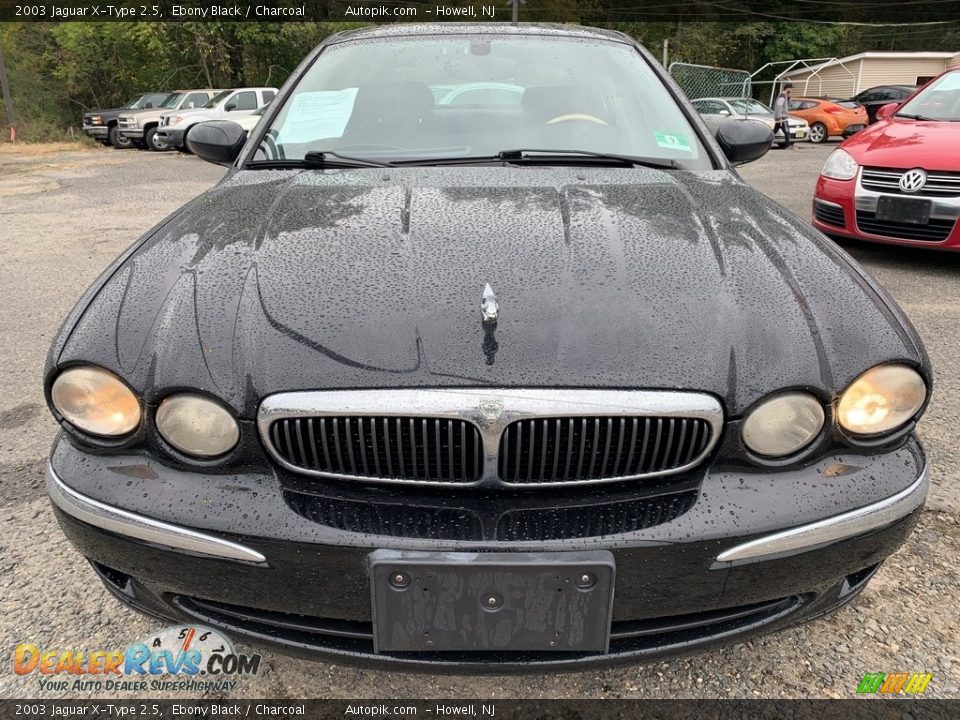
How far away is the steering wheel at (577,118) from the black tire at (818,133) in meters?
18.7

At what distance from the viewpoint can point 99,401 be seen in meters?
1.37

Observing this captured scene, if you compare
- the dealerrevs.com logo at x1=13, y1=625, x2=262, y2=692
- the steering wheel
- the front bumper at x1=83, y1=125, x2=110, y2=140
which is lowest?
the dealerrevs.com logo at x1=13, y1=625, x2=262, y2=692

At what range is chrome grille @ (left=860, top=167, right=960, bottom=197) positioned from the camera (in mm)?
4418

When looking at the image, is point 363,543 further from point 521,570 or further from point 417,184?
point 417,184

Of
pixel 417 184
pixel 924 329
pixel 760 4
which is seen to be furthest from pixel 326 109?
pixel 760 4

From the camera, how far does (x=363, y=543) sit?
1.24 meters

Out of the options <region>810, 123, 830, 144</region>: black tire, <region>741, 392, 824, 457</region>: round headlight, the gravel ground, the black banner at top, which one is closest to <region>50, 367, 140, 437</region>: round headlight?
the gravel ground

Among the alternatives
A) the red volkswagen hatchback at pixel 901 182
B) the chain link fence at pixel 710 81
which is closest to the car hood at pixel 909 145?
the red volkswagen hatchback at pixel 901 182

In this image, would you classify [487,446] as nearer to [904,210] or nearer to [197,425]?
[197,425]

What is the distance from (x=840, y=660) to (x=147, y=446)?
1668 mm

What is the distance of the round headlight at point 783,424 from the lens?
133 centimetres

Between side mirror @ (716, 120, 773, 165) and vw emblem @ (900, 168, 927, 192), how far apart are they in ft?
8.35

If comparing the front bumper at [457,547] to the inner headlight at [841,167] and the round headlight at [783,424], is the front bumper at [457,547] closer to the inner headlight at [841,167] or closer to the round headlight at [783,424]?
the round headlight at [783,424]

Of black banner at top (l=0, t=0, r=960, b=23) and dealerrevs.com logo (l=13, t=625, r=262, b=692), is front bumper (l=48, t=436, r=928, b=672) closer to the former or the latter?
dealerrevs.com logo (l=13, t=625, r=262, b=692)
